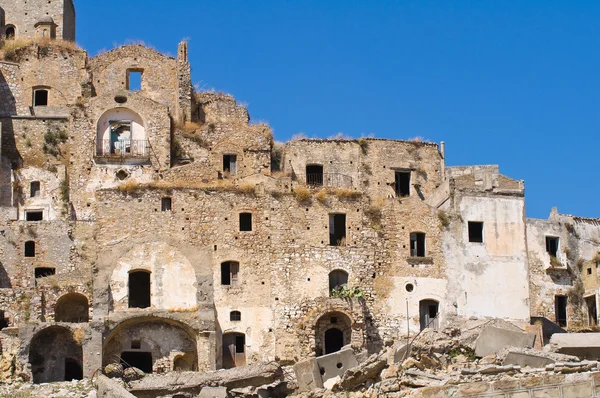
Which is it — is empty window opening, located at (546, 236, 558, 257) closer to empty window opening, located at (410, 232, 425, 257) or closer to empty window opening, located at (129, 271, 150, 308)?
empty window opening, located at (410, 232, 425, 257)

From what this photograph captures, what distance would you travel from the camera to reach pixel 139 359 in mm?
65062

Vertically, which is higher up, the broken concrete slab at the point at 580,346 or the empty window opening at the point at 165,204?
the empty window opening at the point at 165,204

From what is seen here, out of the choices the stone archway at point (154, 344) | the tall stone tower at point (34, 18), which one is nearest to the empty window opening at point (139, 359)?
the stone archway at point (154, 344)

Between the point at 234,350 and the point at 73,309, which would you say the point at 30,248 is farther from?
the point at 234,350

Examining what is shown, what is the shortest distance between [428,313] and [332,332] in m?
5.26

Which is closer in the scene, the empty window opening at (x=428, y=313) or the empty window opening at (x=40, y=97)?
the empty window opening at (x=428, y=313)

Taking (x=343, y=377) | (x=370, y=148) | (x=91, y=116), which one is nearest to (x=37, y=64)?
(x=91, y=116)

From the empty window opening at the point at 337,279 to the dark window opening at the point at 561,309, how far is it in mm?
13058

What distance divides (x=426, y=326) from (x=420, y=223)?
18.5 feet

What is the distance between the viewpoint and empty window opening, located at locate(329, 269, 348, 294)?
223ft

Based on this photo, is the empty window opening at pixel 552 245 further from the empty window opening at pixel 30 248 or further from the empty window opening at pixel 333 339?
the empty window opening at pixel 30 248

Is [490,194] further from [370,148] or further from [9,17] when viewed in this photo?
[9,17]

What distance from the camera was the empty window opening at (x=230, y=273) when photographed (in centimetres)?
6694

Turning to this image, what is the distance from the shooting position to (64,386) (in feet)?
198
